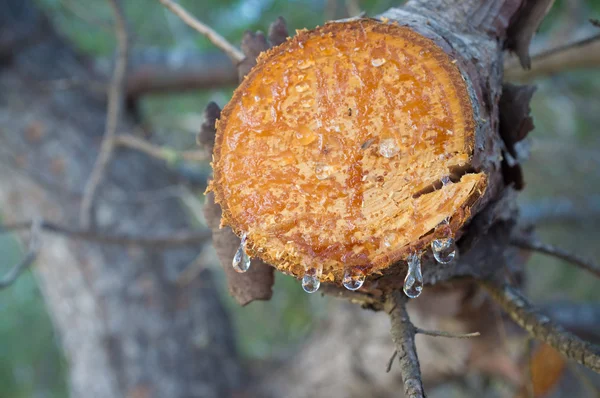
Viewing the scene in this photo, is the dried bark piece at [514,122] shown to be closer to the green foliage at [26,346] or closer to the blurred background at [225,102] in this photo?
the blurred background at [225,102]

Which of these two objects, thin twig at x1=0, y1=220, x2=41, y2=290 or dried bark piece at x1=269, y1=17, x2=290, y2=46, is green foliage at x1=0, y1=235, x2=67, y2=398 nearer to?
thin twig at x1=0, y1=220, x2=41, y2=290

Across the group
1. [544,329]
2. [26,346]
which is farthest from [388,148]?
[26,346]

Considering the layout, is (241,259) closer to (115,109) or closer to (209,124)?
(209,124)

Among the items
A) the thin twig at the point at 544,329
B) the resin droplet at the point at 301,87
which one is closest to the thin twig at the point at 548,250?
the thin twig at the point at 544,329

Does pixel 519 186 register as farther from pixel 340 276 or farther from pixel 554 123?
pixel 554 123

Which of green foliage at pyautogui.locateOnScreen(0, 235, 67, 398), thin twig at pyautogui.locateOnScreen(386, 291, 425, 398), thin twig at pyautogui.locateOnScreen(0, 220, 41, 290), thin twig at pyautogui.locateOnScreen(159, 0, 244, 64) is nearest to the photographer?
thin twig at pyautogui.locateOnScreen(386, 291, 425, 398)

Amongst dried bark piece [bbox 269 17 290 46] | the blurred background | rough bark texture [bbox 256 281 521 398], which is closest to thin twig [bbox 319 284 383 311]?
dried bark piece [bbox 269 17 290 46]
